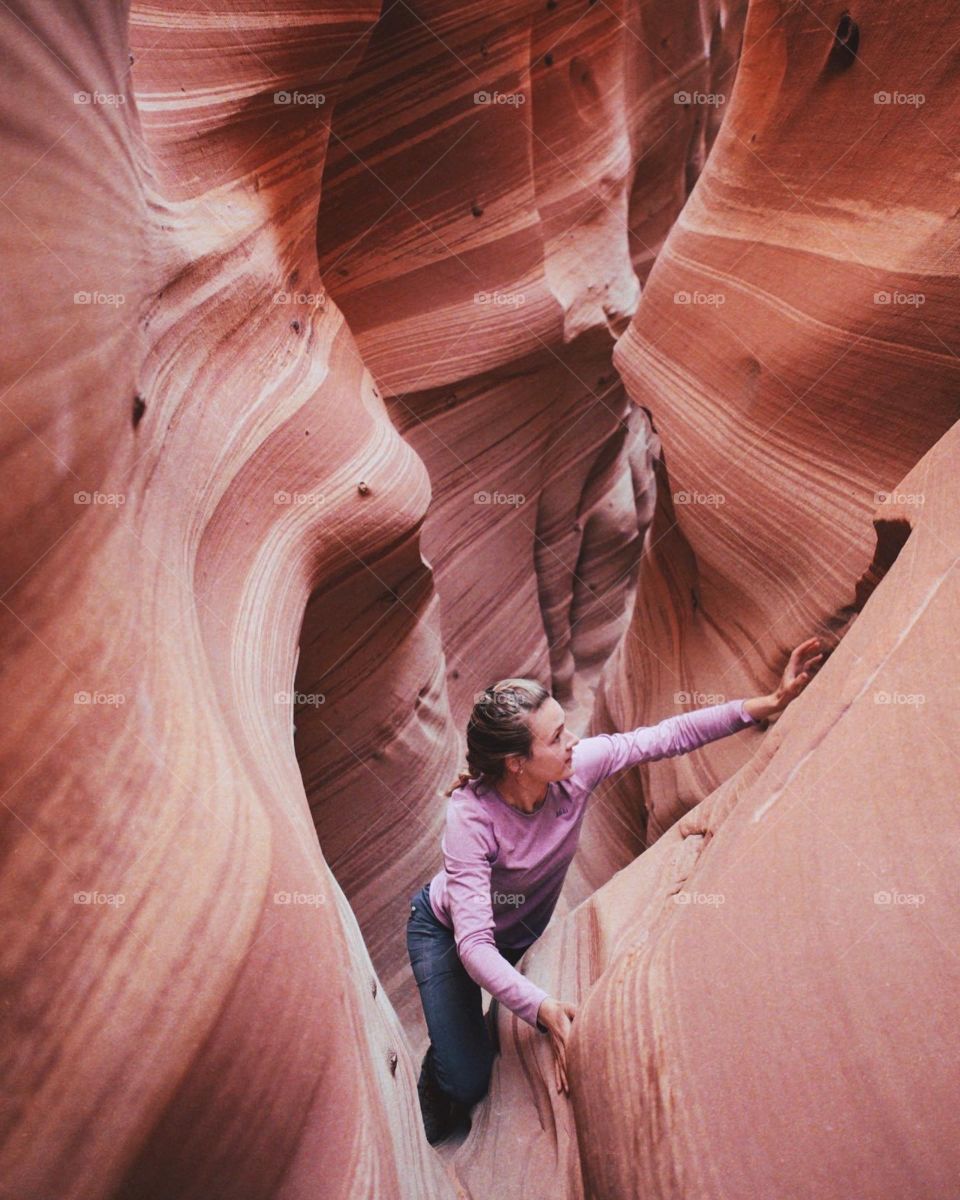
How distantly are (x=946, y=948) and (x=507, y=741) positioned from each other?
103 centimetres

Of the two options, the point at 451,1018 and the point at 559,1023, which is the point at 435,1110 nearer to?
the point at 451,1018

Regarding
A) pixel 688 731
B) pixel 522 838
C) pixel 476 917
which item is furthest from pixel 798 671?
pixel 476 917

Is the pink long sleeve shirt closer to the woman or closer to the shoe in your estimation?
the woman

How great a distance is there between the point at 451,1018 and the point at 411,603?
135 cm

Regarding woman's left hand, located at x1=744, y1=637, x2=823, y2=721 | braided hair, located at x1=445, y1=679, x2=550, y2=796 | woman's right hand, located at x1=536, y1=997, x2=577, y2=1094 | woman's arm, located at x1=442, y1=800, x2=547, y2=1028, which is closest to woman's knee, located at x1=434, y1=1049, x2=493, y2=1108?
woman's arm, located at x1=442, y1=800, x2=547, y2=1028

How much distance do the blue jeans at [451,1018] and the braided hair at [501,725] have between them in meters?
0.49

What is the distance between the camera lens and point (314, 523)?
220cm

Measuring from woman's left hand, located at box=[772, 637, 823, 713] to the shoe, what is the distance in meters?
1.25

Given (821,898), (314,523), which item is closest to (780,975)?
(821,898)

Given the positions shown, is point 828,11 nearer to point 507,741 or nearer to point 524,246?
point 524,246

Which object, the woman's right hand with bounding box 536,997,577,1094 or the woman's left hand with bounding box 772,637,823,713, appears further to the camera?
the woman's left hand with bounding box 772,637,823,713

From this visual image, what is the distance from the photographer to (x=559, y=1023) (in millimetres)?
1576

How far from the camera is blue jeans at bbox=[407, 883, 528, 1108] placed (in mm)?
1993

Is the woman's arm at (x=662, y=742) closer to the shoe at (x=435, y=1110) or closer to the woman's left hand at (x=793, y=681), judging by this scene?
the woman's left hand at (x=793, y=681)
